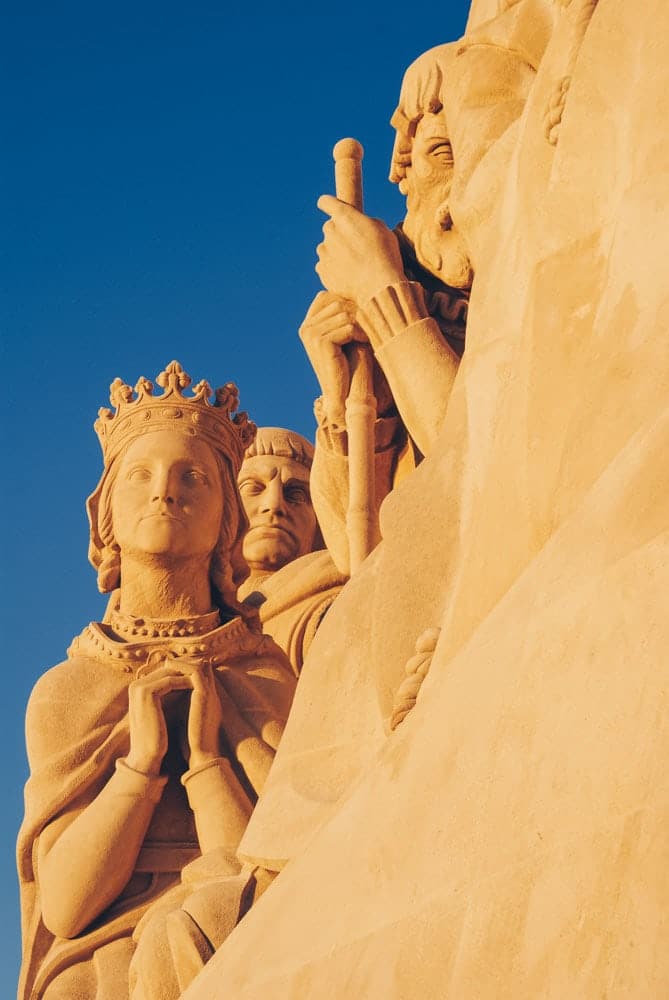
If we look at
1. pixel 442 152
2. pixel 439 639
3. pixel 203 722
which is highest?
pixel 442 152

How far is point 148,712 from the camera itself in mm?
6371

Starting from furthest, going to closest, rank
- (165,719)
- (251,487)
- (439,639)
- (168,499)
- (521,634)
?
(251,487) < (168,499) < (165,719) < (439,639) < (521,634)

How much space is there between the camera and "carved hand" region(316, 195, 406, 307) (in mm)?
5754

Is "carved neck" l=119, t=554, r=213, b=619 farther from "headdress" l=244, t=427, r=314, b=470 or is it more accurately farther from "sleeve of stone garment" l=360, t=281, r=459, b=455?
"headdress" l=244, t=427, r=314, b=470

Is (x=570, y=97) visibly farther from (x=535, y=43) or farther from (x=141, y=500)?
(x=141, y=500)

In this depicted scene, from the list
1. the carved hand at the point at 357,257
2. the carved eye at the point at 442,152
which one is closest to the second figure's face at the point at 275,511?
the carved hand at the point at 357,257

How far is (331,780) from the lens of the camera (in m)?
4.66

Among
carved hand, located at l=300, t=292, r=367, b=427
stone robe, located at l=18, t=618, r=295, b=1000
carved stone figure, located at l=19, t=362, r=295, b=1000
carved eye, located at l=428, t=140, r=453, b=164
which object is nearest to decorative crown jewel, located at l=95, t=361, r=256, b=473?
carved stone figure, located at l=19, t=362, r=295, b=1000

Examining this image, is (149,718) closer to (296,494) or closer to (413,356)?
(413,356)

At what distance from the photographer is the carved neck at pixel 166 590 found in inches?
280

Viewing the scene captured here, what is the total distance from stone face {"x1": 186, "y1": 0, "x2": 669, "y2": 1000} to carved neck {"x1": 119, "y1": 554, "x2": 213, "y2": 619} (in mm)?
2048

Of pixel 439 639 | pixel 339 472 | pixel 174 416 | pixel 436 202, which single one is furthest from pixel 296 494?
pixel 439 639

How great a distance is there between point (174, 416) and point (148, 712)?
1519 mm

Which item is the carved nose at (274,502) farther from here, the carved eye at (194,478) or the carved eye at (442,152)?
the carved eye at (442,152)
